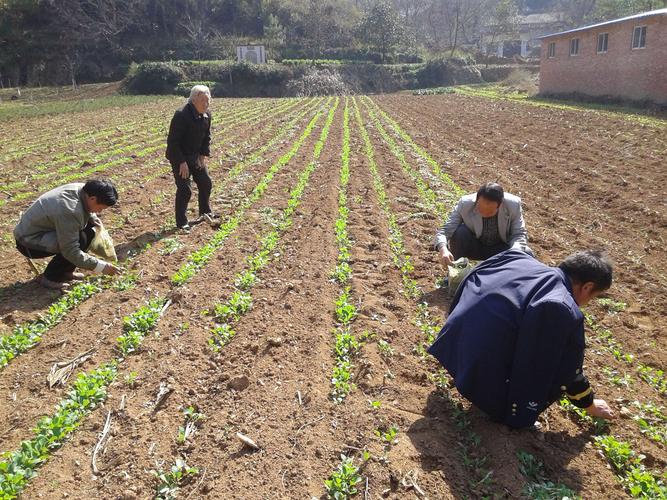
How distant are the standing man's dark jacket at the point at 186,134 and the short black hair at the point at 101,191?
66.1 inches

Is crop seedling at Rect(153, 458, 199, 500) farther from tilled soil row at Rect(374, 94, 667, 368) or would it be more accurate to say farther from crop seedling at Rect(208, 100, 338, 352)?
tilled soil row at Rect(374, 94, 667, 368)

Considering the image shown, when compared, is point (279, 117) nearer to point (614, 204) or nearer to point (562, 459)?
point (614, 204)

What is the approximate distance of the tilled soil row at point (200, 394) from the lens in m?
2.76

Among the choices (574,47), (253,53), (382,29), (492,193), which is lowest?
(492,193)

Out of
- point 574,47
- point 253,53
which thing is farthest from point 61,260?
point 253,53

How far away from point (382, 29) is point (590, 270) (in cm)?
5980

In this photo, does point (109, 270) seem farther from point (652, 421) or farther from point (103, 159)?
point (103, 159)

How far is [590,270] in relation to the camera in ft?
9.31

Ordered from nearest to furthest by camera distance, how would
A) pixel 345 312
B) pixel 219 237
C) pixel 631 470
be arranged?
1. pixel 631 470
2. pixel 345 312
3. pixel 219 237

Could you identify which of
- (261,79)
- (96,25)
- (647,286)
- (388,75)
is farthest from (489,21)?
(647,286)

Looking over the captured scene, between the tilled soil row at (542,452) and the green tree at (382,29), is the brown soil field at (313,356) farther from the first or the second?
the green tree at (382,29)

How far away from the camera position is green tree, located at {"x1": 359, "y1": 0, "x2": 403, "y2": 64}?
56250 mm

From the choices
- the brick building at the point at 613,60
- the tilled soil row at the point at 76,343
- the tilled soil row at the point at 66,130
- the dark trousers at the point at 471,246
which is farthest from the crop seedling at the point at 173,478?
the brick building at the point at 613,60

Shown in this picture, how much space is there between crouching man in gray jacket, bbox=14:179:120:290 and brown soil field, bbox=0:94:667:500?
17.5 inches
